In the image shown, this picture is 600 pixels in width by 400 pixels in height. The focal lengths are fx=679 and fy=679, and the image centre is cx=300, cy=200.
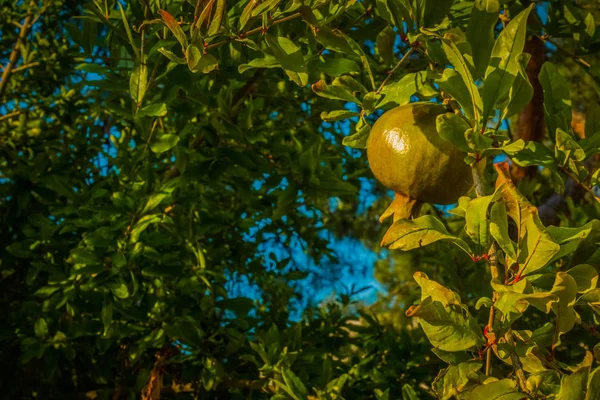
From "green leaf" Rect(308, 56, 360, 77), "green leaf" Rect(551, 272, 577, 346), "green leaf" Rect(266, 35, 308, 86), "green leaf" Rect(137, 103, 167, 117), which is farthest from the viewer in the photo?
"green leaf" Rect(137, 103, 167, 117)

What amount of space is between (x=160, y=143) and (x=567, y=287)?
102cm

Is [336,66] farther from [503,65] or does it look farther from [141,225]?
[141,225]

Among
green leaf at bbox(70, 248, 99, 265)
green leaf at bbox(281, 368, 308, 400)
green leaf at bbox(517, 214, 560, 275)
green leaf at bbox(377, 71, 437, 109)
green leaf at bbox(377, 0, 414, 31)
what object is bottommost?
green leaf at bbox(517, 214, 560, 275)

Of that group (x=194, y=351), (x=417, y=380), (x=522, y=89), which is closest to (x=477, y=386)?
(x=522, y=89)

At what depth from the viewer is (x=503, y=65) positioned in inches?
23.4

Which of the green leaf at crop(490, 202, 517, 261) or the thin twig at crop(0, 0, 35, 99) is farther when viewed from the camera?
the thin twig at crop(0, 0, 35, 99)

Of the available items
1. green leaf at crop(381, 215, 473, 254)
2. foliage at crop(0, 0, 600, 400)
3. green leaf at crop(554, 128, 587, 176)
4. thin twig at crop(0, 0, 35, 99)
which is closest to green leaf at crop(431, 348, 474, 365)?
foliage at crop(0, 0, 600, 400)

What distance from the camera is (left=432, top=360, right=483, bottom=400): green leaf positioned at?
2.06ft

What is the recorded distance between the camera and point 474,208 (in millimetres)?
595

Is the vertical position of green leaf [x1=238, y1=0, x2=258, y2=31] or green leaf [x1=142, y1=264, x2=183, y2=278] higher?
green leaf [x1=142, y1=264, x2=183, y2=278]

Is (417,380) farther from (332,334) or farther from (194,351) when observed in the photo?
(194,351)

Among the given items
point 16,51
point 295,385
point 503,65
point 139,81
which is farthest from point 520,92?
point 16,51

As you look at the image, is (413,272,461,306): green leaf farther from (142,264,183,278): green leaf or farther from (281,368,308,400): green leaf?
(142,264,183,278): green leaf

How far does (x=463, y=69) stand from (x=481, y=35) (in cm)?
5
